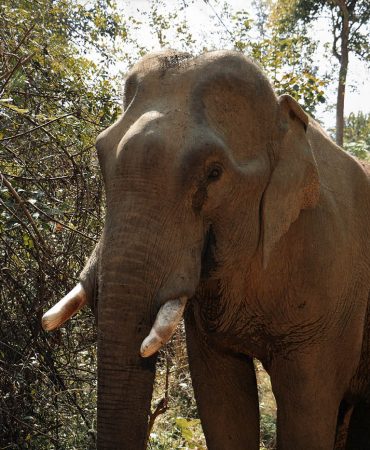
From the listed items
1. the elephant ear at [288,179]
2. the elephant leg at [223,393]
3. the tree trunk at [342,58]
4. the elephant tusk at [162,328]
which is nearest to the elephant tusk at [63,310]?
the elephant tusk at [162,328]

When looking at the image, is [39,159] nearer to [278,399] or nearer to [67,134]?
[67,134]

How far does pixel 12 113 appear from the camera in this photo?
16.4 feet

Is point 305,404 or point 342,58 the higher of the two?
point 342,58

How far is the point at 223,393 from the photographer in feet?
13.7

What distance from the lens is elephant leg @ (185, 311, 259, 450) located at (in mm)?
4156

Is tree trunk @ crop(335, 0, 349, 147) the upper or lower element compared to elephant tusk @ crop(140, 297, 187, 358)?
upper

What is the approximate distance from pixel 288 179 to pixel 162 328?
39.7 inches

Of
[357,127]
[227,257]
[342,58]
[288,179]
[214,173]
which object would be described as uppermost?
[357,127]

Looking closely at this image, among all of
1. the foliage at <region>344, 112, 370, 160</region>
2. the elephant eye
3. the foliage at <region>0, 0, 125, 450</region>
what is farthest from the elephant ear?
the foliage at <region>344, 112, 370, 160</region>

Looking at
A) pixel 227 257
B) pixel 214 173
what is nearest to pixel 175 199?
pixel 214 173

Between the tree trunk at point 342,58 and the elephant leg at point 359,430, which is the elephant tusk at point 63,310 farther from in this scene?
the tree trunk at point 342,58

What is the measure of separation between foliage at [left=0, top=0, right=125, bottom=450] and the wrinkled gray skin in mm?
1064

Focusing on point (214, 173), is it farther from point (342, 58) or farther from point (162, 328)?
point (342, 58)

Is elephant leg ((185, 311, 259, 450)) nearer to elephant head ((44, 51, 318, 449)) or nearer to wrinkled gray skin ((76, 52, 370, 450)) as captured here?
wrinkled gray skin ((76, 52, 370, 450))
